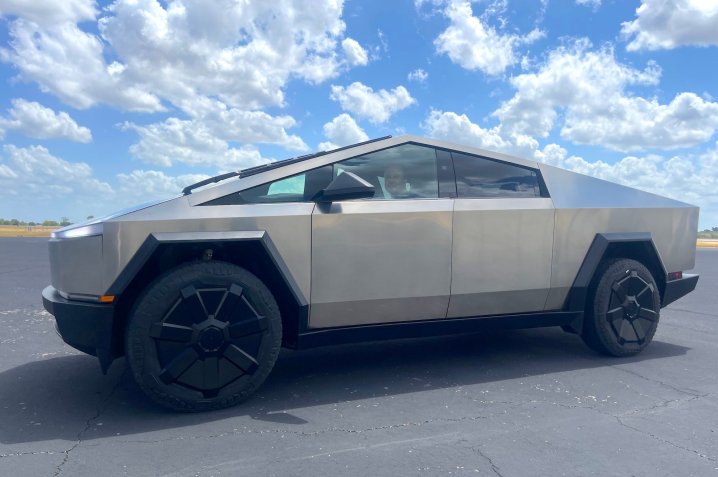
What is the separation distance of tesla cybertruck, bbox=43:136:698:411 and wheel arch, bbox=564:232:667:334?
12 millimetres

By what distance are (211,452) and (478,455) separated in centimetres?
137

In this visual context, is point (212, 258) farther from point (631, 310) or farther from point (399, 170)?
point (631, 310)

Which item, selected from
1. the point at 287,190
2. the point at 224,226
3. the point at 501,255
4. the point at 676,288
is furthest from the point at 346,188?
the point at 676,288

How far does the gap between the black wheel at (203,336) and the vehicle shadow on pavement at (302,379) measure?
0.18 m

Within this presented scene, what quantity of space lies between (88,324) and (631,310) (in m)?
4.09

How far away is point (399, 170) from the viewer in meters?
4.06

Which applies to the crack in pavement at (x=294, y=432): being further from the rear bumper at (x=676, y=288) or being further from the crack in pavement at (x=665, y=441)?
the rear bumper at (x=676, y=288)

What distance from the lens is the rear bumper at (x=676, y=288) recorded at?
4.93 metres

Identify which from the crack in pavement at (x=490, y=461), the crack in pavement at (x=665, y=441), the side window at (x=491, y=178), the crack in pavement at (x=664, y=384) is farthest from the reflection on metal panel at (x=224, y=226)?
the crack in pavement at (x=664, y=384)

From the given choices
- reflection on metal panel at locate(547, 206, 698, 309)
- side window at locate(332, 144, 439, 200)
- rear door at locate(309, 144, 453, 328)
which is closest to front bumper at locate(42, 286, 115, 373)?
rear door at locate(309, 144, 453, 328)

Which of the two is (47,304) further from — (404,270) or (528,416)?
(528,416)

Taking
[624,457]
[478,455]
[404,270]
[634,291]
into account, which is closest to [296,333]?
[404,270]

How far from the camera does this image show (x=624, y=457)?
9.28ft

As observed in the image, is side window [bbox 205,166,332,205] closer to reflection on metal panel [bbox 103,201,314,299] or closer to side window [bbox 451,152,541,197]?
reflection on metal panel [bbox 103,201,314,299]
